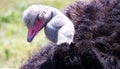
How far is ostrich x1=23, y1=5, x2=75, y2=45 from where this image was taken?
2352 mm

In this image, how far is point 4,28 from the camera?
6359 mm

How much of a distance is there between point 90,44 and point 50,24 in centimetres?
23

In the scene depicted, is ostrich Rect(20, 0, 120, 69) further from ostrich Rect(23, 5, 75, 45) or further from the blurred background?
the blurred background

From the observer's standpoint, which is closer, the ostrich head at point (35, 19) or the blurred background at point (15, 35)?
the ostrich head at point (35, 19)

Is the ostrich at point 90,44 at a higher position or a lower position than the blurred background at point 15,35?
lower

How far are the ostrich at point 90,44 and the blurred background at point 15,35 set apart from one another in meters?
1.80

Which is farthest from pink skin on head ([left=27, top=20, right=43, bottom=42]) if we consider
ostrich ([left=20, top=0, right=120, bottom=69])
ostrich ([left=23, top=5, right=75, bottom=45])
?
ostrich ([left=20, top=0, right=120, bottom=69])

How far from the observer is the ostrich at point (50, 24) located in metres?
2.35

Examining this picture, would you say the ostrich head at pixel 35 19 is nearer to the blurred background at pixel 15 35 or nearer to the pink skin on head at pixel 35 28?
the pink skin on head at pixel 35 28

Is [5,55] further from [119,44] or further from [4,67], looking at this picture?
[119,44]

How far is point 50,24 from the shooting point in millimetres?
2398

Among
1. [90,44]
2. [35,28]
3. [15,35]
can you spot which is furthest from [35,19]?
[15,35]

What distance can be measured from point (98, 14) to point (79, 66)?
37cm

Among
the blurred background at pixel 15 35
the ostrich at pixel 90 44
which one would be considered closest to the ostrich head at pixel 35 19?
the ostrich at pixel 90 44
